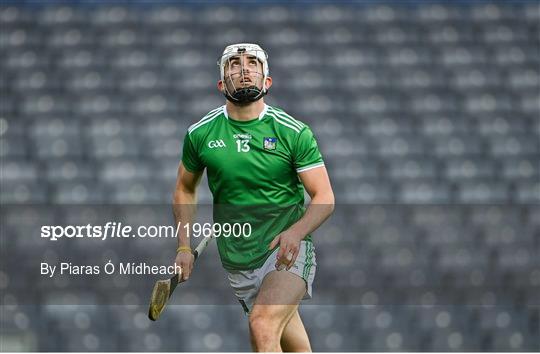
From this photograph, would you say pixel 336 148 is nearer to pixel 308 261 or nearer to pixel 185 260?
pixel 308 261

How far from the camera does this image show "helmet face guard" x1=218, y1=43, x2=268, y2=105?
3405 mm

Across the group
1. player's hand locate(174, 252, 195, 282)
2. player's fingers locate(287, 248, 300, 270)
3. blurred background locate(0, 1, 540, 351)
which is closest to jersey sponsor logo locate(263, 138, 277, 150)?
player's fingers locate(287, 248, 300, 270)

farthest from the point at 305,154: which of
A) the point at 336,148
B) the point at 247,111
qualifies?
the point at 336,148

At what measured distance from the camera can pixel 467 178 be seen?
7.91m

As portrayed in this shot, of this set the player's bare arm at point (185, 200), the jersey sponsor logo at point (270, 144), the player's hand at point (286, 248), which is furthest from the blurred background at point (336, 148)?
the jersey sponsor logo at point (270, 144)

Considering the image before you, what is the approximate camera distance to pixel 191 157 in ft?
11.6

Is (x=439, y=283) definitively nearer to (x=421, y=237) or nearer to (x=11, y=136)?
(x=421, y=237)

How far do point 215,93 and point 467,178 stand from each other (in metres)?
2.12

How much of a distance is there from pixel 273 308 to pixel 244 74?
0.78 m

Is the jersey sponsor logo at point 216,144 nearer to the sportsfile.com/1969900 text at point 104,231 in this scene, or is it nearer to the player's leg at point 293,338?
the player's leg at point 293,338

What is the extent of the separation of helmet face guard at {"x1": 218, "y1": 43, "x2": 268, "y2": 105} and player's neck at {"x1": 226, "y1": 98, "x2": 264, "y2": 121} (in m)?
0.04

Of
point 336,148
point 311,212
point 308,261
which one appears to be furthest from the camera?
point 336,148

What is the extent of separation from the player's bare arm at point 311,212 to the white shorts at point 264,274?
80 millimetres

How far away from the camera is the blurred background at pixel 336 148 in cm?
704
